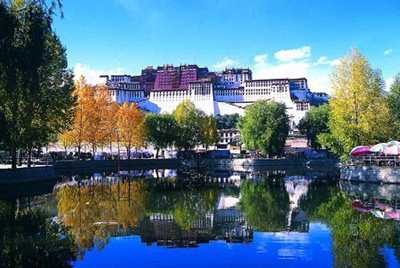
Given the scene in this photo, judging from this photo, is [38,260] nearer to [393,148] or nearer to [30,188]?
[30,188]

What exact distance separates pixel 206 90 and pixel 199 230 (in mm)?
134031

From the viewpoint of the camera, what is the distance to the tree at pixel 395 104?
35219 mm

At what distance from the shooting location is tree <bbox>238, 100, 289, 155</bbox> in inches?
2202

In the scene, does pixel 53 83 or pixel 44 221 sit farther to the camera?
pixel 53 83

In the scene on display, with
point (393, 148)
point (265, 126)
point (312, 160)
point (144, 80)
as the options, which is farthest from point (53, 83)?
point (144, 80)

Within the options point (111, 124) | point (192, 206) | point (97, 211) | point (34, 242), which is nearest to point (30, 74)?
point (97, 211)

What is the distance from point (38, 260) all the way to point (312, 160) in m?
51.5

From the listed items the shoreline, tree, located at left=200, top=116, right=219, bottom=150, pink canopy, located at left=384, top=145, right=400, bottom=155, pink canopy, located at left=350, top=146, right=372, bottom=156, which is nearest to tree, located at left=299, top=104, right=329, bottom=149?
the shoreline

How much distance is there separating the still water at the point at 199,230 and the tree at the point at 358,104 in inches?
401

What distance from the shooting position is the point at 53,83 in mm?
31562

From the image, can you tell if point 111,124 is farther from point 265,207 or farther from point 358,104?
point 265,207

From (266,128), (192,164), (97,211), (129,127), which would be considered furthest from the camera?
(129,127)

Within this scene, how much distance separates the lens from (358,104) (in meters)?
32.2

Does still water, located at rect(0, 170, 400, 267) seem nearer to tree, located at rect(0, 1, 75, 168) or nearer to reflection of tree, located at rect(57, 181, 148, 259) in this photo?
reflection of tree, located at rect(57, 181, 148, 259)
